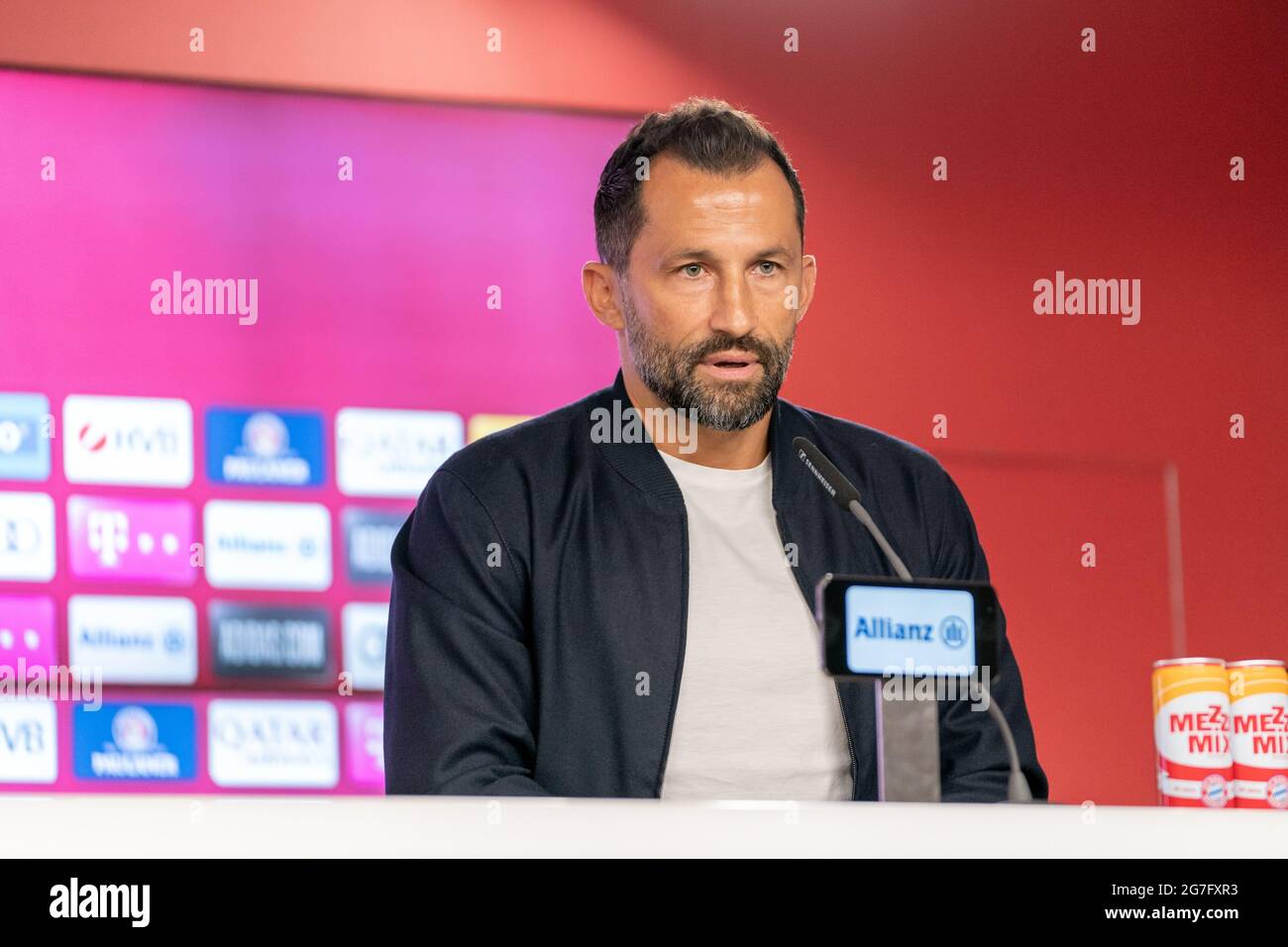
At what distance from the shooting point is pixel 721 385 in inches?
64.6

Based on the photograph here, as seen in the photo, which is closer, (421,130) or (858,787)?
(858,787)

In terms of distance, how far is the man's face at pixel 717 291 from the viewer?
1.65 metres

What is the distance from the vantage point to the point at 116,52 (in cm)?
265

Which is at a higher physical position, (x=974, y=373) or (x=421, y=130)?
(x=421, y=130)

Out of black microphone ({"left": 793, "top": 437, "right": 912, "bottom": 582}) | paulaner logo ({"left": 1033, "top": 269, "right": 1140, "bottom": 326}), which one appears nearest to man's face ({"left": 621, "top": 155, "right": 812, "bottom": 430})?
black microphone ({"left": 793, "top": 437, "right": 912, "bottom": 582})

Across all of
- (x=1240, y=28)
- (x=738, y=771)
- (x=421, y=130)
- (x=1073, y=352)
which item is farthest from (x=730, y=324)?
(x=1240, y=28)

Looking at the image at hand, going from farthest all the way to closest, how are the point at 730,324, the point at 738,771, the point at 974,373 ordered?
the point at 974,373 < the point at 730,324 < the point at 738,771

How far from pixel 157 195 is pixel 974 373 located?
1.55 m

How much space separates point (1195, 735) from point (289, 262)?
1.96 m

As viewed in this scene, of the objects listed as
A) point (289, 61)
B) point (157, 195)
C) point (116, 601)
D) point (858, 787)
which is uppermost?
point (289, 61)

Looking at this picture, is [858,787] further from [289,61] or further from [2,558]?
[289,61]

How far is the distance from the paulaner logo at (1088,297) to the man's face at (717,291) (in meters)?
1.44
